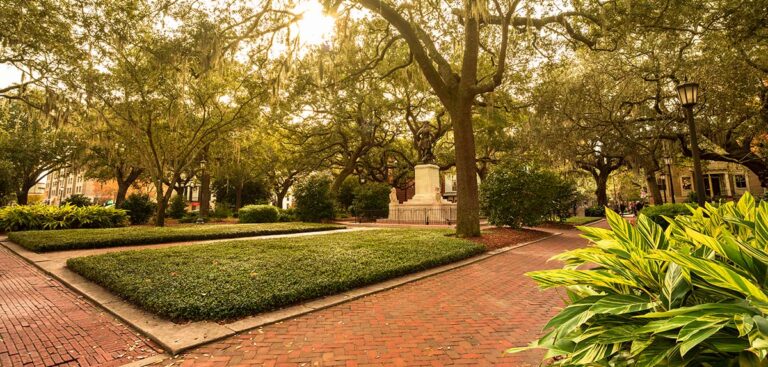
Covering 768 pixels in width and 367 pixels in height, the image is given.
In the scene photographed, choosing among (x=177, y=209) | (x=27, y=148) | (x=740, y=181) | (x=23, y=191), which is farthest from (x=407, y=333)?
(x=740, y=181)

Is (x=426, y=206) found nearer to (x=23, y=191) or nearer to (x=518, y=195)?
(x=518, y=195)

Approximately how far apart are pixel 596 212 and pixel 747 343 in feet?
139

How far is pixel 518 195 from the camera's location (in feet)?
55.3

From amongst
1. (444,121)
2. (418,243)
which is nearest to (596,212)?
(444,121)

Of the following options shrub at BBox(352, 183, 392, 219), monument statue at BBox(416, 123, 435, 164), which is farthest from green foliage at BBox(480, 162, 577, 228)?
shrub at BBox(352, 183, 392, 219)

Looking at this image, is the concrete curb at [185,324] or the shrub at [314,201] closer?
the concrete curb at [185,324]

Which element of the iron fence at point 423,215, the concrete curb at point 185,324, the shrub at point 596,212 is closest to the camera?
the concrete curb at point 185,324

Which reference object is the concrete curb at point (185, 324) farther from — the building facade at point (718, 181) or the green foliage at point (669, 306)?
the building facade at point (718, 181)

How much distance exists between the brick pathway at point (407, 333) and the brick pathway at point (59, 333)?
0.77m

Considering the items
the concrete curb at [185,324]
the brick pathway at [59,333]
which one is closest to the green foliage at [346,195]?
the concrete curb at [185,324]

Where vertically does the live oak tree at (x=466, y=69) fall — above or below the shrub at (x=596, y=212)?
above

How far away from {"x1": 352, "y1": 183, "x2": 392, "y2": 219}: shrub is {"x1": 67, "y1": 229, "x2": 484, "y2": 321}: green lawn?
1832 centimetres

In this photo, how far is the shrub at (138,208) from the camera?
22703mm

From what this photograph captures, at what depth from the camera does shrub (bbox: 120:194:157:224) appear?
74.5ft
